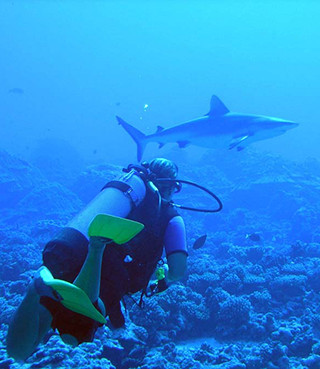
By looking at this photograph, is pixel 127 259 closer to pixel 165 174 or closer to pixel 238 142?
pixel 165 174

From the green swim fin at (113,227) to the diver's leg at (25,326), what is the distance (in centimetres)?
67

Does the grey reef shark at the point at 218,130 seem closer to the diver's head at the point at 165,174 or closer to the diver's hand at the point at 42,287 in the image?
the diver's head at the point at 165,174

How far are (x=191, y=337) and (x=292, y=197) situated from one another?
17.8m

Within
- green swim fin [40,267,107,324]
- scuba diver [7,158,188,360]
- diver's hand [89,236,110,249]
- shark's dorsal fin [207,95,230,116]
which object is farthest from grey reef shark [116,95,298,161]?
green swim fin [40,267,107,324]

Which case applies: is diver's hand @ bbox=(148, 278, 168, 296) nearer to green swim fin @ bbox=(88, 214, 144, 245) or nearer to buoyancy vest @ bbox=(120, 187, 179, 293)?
buoyancy vest @ bbox=(120, 187, 179, 293)

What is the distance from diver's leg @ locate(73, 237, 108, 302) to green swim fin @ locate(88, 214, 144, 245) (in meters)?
0.08

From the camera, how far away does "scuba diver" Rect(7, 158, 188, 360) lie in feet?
7.45

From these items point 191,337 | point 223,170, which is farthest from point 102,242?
point 223,170

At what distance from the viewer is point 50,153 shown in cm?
4988

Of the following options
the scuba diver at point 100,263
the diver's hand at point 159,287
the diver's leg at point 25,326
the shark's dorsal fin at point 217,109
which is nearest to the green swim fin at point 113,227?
the scuba diver at point 100,263

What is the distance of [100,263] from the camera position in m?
2.39

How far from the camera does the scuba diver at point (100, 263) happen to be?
2.27m

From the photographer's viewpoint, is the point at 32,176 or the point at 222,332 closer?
the point at 222,332

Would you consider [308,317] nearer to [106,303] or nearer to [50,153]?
[106,303]
